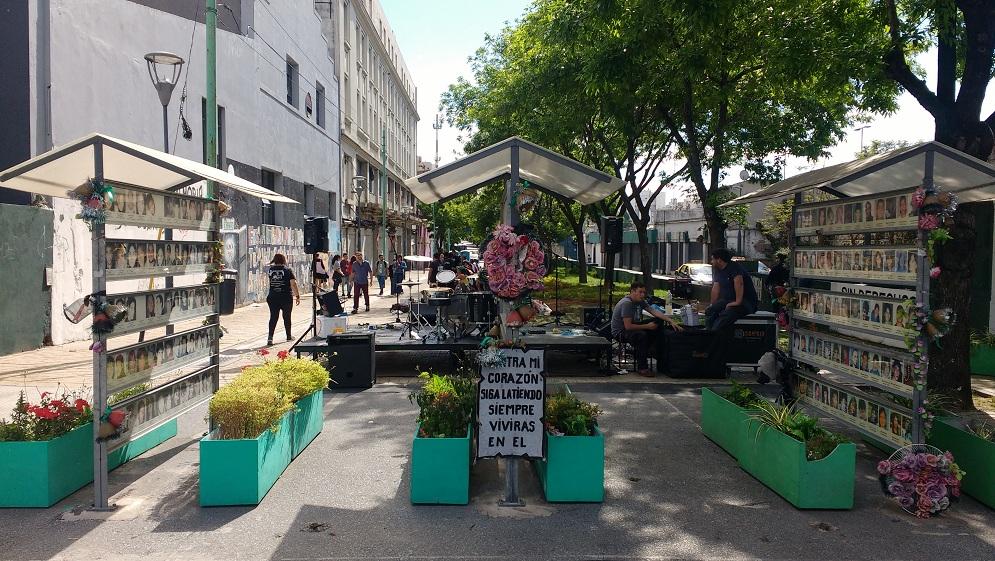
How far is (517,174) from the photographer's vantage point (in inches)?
223

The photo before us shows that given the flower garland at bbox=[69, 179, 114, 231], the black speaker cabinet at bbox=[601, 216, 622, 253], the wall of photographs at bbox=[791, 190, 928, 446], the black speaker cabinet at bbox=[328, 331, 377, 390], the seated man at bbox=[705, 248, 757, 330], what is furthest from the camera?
the black speaker cabinet at bbox=[601, 216, 622, 253]

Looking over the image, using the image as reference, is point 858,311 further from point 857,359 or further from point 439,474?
point 439,474

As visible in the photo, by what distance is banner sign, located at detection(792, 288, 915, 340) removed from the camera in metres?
5.45

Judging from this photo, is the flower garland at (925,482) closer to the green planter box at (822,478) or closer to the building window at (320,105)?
the green planter box at (822,478)

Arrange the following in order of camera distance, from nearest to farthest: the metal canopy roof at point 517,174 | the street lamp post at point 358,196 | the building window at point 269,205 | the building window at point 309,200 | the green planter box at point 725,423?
the metal canopy roof at point 517,174, the green planter box at point 725,423, the building window at point 269,205, the building window at point 309,200, the street lamp post at point 358,196

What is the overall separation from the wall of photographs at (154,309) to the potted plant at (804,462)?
5.06 m

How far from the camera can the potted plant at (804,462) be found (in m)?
5.32

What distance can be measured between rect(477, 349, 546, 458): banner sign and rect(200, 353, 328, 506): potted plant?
168cm

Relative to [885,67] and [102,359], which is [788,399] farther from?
[102,359]

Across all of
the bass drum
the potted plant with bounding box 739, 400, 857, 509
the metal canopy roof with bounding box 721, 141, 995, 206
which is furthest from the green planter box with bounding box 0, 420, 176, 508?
the bass drum

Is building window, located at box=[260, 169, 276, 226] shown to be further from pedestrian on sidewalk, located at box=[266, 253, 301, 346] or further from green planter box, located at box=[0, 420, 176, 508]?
green planter box, located at box=[0, 420, 176, 508]

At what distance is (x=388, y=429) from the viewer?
770 cm

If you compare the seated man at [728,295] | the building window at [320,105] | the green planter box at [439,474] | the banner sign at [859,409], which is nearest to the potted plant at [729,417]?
the banner sign at [859,409]

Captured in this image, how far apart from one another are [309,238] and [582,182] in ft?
28.4
